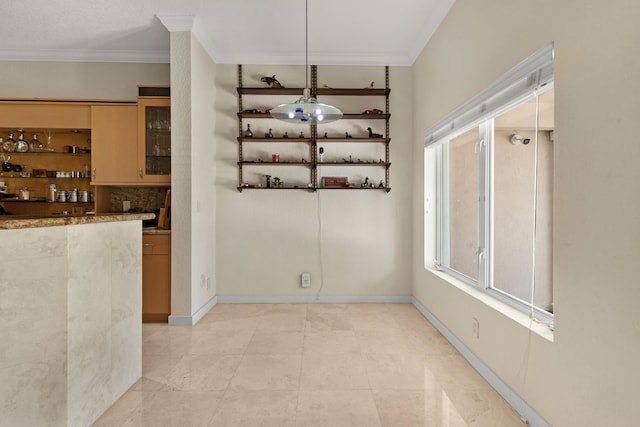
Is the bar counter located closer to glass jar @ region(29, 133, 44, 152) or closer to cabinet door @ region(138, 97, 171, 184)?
cabinet door @ region(138, 97, 171, 184)

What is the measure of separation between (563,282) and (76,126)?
454cm

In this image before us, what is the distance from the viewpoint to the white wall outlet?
3934 millimetres

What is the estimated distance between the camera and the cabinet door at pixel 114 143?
11.6 ft

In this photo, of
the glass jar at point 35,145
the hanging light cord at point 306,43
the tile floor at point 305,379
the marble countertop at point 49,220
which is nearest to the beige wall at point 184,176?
the tile floor at point 305,379

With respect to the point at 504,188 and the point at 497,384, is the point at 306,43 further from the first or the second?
the point at 497,384

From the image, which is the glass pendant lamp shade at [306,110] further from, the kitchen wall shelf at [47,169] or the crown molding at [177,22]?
the kitchen wall shelf at [47,169]

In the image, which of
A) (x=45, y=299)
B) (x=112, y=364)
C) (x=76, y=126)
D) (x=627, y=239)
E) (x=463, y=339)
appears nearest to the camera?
(x=627, y=239)

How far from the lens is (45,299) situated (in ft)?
4.77

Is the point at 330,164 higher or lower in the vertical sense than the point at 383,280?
higher

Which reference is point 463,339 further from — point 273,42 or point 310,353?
point 273,42

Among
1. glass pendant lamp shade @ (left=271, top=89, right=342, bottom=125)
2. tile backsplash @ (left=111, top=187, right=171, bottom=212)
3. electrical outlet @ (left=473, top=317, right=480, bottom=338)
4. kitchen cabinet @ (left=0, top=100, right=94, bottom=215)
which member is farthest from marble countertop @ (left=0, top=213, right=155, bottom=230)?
kitchen cabinet @ (left=0, top=100, right=94, bottom=215)

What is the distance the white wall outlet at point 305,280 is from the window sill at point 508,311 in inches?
65.0

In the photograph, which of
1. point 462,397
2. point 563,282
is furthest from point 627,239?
point 462,397

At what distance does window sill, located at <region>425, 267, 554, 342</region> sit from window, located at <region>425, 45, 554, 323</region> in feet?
0.14
